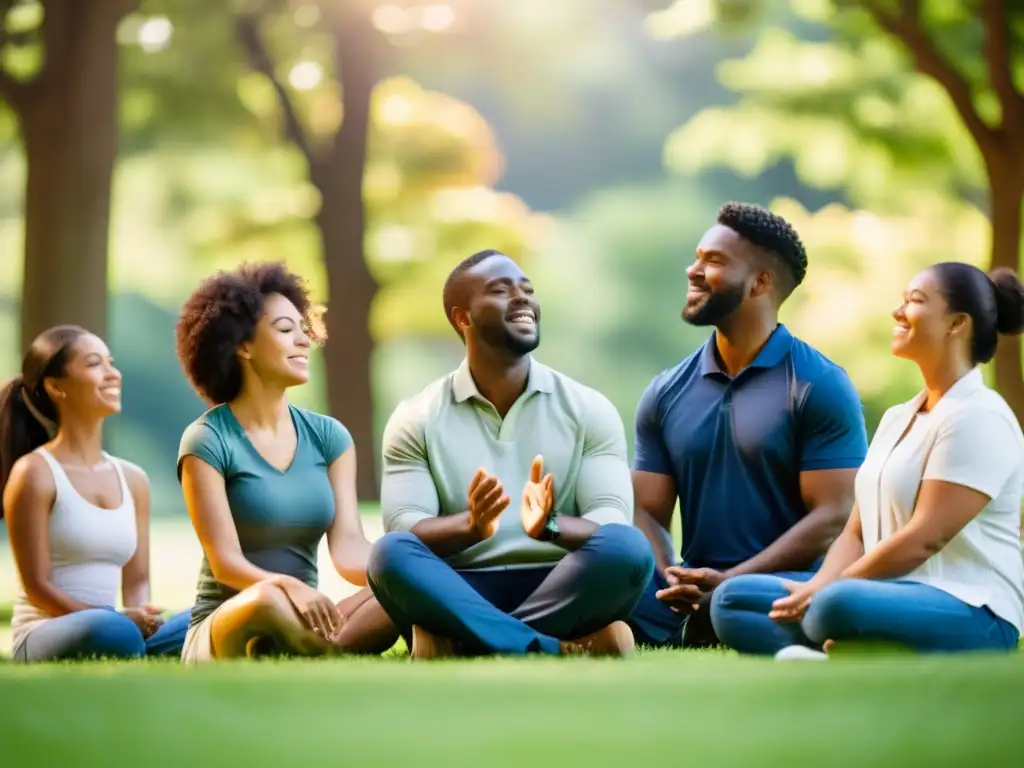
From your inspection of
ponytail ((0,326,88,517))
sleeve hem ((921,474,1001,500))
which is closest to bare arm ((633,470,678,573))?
sleeve hem ((921,474,1001,500))

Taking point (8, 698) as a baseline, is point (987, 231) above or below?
above

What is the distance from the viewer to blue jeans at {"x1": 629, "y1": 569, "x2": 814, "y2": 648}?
233 inches

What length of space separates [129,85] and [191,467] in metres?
13.2

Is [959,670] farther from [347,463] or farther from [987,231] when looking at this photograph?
[987,231]

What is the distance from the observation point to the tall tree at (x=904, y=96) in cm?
1156

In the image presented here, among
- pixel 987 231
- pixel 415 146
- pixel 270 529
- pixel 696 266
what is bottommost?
pixel 270 529

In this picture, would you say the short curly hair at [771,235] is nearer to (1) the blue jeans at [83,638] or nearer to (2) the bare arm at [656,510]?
(2) the bare arm at [656,510]

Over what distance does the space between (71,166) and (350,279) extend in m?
5.22

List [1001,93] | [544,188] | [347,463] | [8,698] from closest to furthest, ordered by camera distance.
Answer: [8,698] → [347,463] → [1001,93] → [544,188]

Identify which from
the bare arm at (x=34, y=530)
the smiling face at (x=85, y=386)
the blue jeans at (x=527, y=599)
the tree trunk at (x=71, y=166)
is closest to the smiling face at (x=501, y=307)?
the blue jeans at (x=527, y=599)

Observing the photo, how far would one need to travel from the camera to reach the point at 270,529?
17.7ft

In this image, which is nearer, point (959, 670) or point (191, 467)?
point (959, 670)

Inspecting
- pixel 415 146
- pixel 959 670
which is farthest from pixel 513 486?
pixel 415 146

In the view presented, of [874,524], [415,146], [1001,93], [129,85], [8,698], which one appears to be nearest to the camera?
[8,698]
